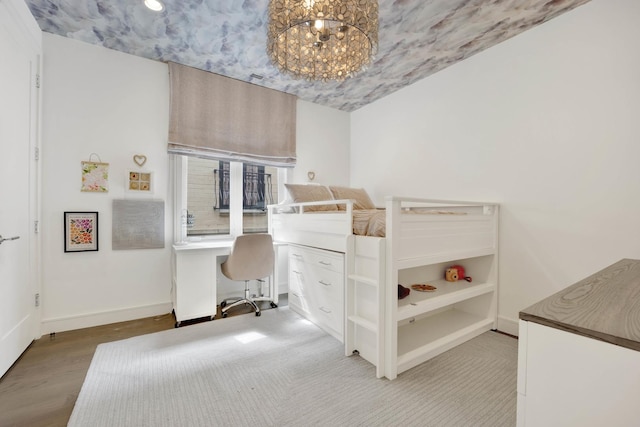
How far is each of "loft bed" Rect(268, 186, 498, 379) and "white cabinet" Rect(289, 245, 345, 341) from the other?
10 cm

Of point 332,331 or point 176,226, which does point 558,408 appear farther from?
point 176,226

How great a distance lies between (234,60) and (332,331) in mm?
2723

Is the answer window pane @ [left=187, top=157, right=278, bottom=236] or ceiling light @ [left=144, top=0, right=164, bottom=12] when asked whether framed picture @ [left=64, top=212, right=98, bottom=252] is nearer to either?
window pane @ [left=187, top=157, right=278, bottom=236]

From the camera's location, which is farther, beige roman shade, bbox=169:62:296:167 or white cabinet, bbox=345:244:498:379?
beige roman shade, bbox=169:62:296:167

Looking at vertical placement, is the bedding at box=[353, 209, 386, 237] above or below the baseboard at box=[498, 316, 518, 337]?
above

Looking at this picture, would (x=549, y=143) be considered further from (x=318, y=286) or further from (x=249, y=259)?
(x=249, y=259)

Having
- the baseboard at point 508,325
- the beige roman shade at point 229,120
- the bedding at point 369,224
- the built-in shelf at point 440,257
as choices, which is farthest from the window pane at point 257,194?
the baseboard at point 508,325

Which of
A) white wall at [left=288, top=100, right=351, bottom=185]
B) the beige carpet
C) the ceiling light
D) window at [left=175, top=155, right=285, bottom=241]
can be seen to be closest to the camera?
the beige carpet

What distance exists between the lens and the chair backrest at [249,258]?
2559 mm

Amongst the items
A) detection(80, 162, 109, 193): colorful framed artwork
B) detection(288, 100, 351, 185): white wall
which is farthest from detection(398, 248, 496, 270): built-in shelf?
detection(80, 162, 109, 193): colorful framed artwork

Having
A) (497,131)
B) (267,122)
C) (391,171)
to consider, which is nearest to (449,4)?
(497,131)

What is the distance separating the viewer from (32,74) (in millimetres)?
2107

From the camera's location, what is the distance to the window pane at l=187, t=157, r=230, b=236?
3.02m

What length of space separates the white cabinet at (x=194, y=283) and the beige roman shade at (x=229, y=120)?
3.65 ft
